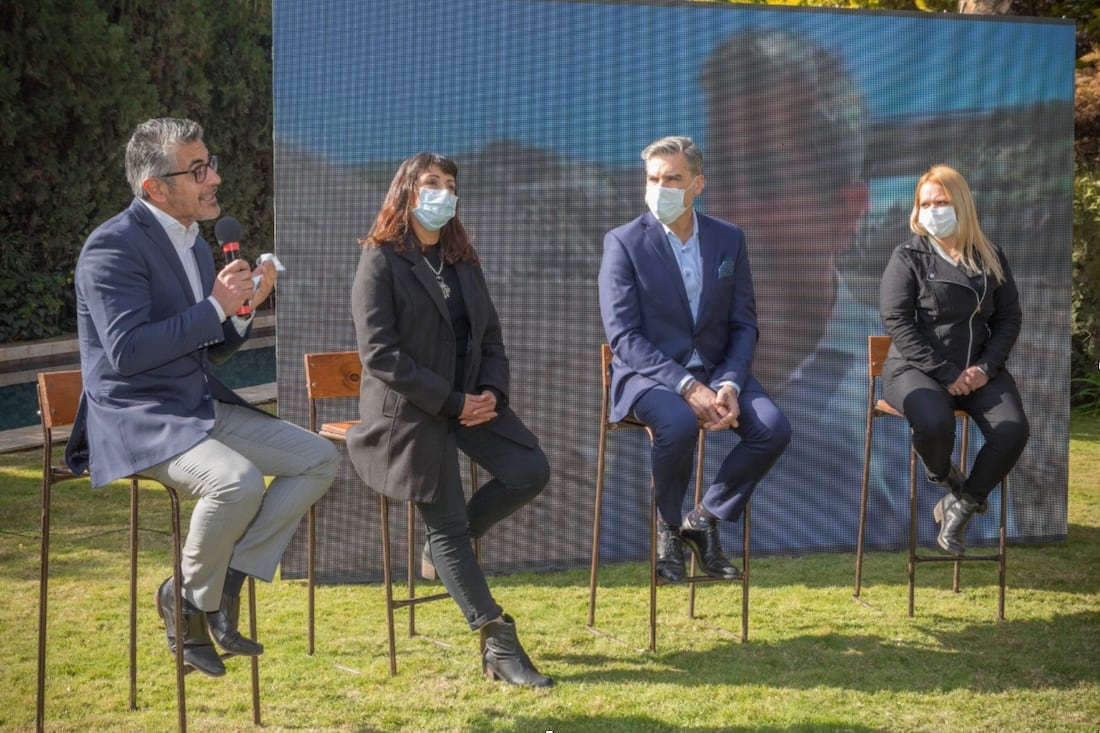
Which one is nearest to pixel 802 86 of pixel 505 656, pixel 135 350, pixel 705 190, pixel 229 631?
pixel 705 190

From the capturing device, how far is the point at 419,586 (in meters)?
4.92

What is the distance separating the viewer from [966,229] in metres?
4.67

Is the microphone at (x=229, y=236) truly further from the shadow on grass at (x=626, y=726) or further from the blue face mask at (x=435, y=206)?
the shadow on grass at (x=626, y=726)

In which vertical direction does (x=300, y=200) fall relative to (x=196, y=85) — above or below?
below

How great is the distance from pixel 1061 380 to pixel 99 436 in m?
4.23

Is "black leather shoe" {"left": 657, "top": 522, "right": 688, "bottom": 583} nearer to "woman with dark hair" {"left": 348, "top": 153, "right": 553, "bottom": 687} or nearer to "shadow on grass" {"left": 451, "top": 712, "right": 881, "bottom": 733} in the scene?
"woman with dark hair" {"left": 348, "top": 153, "right": 553, "bottom": 687}

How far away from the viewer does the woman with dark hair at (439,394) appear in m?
3.74

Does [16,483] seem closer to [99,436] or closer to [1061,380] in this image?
[99,436]

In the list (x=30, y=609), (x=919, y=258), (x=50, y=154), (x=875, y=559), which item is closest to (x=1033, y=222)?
(x=919, y=258)

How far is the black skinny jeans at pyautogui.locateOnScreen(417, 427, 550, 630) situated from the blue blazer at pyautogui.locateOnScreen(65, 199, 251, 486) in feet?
2.76

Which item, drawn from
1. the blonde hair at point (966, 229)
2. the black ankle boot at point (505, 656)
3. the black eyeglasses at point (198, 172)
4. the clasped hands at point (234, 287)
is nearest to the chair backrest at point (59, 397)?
the clasped hands at point (234, 287)

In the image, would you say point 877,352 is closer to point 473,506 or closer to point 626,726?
point 473,506

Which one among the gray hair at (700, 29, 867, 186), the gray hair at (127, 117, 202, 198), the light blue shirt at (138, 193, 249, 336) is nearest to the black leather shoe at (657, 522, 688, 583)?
the light blue shirt at (138, 193, 249, 336)

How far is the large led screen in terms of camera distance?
4840 mm
